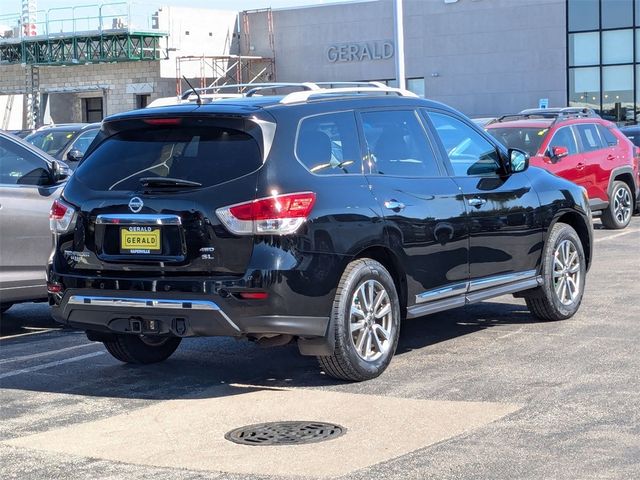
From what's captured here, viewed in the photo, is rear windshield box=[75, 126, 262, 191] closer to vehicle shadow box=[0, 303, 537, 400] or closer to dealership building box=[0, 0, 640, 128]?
vehicle shadow box=[0, 303, 537, 400]

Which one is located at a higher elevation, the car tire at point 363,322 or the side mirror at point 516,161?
the side mirror at point 516,161

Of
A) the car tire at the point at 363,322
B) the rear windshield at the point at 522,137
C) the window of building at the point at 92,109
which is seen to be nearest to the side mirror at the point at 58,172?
the car tire at the point at 363,322

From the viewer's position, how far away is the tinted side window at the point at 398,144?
8125 mm

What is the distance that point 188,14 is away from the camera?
54.4m

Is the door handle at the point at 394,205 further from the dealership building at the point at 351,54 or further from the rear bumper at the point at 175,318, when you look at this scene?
the dealership building at the point at 351,54

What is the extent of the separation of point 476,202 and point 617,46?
1597 inches

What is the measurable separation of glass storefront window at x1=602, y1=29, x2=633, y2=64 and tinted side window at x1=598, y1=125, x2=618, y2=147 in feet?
95.9

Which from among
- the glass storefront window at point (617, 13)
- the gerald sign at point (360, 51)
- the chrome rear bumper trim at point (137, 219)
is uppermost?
the glass storefront window at point (617, 13)

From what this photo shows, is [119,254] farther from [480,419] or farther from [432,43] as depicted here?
[432,43]

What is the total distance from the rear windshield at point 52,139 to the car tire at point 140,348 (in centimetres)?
1100

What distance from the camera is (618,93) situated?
47281 millimetres

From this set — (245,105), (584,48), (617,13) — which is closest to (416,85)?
(584,48)

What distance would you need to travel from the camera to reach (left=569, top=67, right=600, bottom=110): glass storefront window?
47750 mm

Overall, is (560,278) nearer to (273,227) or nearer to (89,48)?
(273,227)
